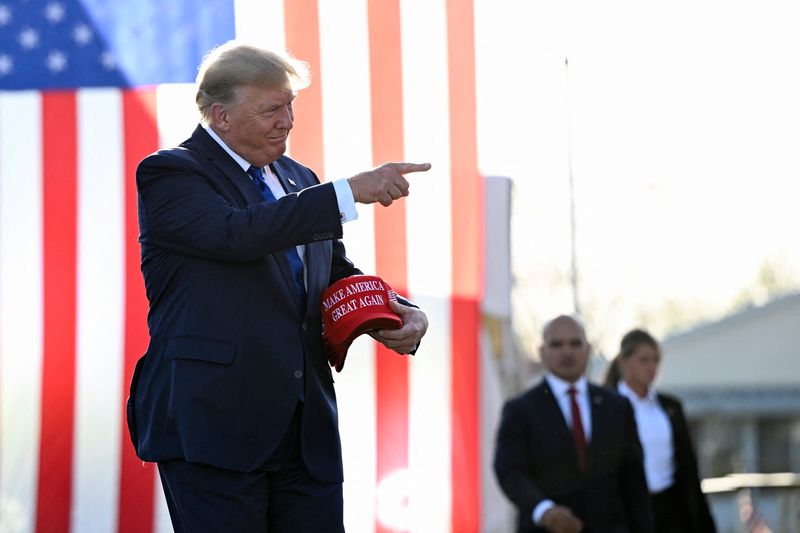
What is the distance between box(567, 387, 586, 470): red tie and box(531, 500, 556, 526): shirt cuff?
0.20m

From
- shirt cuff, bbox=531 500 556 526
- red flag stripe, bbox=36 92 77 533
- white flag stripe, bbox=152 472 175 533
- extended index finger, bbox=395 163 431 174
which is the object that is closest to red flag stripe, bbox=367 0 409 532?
shirt cuff, bbox=531 500 556 526

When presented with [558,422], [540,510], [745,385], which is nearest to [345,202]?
[540,510]

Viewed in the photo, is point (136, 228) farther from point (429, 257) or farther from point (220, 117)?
point (220, 117)

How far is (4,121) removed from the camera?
14.3ft

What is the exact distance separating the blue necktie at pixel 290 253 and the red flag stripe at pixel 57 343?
173 cm

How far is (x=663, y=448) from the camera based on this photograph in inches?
209

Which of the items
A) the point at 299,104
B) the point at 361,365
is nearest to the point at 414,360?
the point at 361,365

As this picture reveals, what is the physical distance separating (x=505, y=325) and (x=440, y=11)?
966mm

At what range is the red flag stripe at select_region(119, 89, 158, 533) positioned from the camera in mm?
4289

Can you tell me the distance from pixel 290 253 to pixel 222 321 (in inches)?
9.4

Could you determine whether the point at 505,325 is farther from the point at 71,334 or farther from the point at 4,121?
the point at 4,121

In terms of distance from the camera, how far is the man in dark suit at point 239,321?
→ 2490mm

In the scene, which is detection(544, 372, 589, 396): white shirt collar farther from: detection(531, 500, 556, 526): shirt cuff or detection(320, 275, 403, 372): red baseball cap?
detection(320, 275, 403, 372): red baseball cap

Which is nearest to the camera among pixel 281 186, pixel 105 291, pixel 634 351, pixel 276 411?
pixel 276 411
